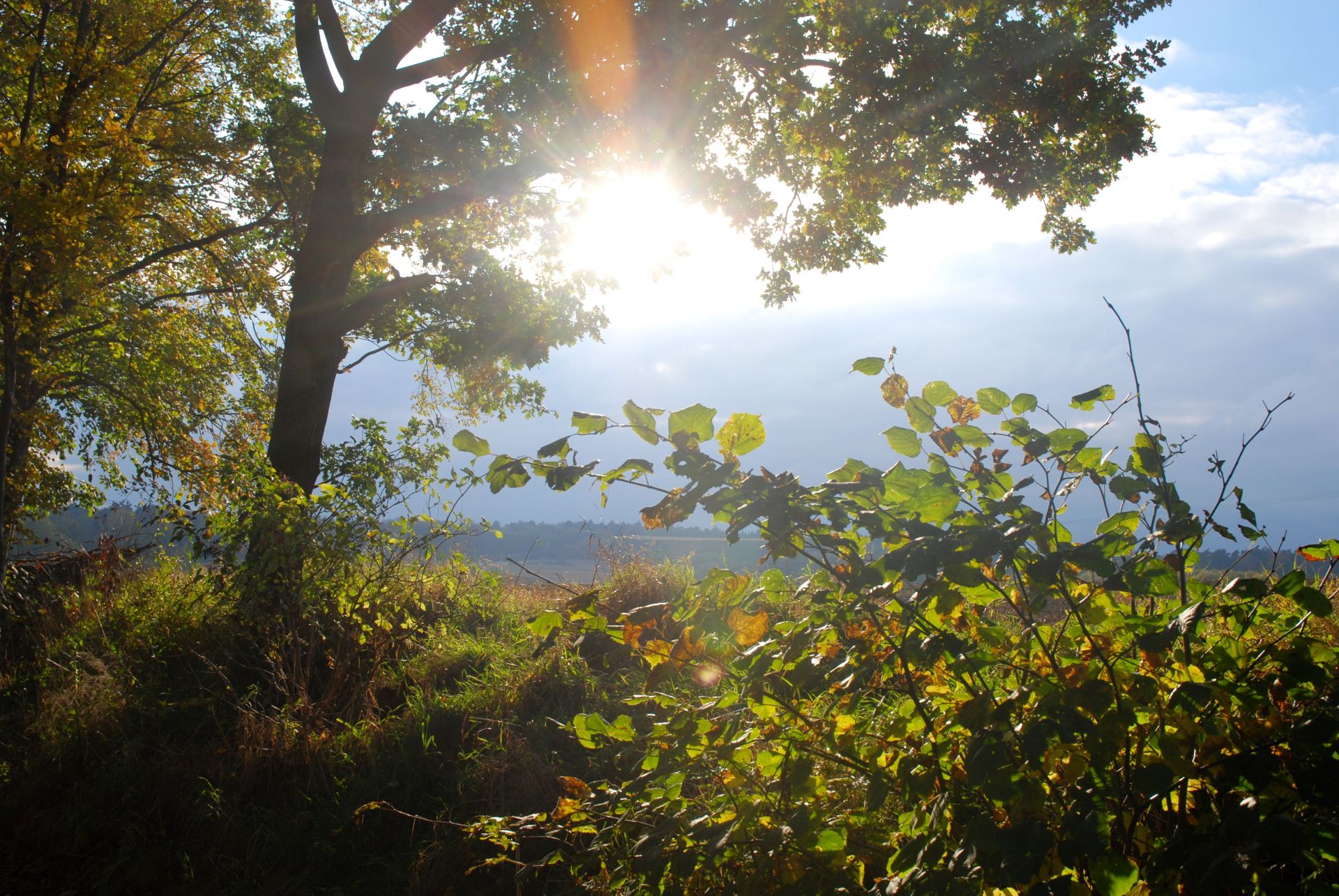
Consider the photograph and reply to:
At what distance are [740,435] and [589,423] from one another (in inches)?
11.4

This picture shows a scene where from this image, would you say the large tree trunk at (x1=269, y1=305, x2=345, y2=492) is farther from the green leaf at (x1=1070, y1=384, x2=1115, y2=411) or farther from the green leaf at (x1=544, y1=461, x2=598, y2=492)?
the green leaf at (x1=1070, y1=384, x2=1115, y2=411)

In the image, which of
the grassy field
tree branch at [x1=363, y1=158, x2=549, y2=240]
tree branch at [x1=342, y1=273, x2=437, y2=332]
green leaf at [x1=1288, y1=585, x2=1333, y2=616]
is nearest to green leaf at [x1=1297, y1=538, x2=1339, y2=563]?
green leaf at [x1=1288, y1=585, x2=1333, y2=616]

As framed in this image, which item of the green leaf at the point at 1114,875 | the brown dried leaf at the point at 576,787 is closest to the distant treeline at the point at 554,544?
the brown dried leaf at the point at 576,787

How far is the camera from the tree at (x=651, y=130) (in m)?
6.50

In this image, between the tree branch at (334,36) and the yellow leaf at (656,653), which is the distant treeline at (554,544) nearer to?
the yellow leaf at (656,653)

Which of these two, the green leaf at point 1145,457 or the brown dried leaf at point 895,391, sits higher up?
the brown dried leaf at point 895,391

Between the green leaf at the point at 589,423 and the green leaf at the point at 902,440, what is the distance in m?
0.56

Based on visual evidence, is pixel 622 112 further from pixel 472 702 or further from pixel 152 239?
pixel 472 702

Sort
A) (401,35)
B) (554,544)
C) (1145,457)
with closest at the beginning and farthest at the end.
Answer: (1145,457), (554,544), (401,35)

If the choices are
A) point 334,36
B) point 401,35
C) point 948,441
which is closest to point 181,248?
point 334,36

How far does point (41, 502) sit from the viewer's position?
8.50m

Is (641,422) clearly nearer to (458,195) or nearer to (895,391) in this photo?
(895,391)

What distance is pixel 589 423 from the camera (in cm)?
149

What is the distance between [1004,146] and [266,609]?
6767 mm
